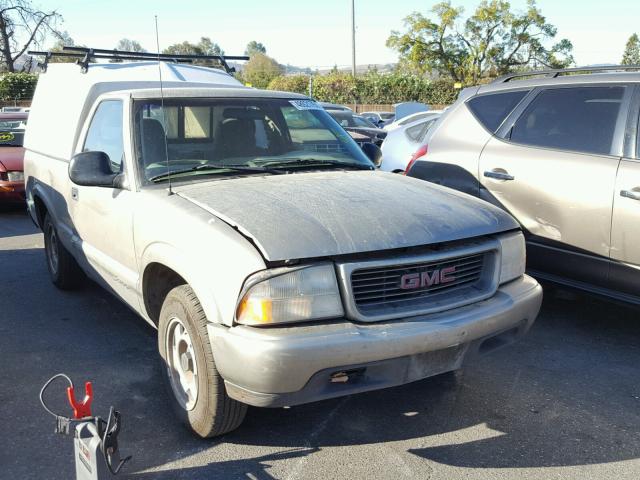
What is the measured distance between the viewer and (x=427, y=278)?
3.14m

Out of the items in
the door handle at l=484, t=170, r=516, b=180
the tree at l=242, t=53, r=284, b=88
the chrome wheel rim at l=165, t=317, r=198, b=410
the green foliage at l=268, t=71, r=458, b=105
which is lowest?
the chrome wheel rim at l=165, t=317, r=198, b=410

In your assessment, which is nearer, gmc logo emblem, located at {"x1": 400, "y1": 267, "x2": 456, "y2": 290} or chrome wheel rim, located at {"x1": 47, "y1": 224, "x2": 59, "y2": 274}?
gmc logo emblem, located at {"x1": 400, "y1": 267, "x2": 456, "y2": 290}

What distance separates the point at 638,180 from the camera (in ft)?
13.9

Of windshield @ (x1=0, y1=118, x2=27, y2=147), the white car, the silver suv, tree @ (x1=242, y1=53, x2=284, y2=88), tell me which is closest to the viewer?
the silver suv

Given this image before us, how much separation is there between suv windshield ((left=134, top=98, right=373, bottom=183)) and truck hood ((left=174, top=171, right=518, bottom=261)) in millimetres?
286

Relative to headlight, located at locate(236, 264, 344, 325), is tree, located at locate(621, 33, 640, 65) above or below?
above

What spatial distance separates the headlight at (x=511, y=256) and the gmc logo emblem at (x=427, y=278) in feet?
1.26

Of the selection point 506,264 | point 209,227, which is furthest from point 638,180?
point 209,227

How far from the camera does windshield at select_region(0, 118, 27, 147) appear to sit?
1055 cm

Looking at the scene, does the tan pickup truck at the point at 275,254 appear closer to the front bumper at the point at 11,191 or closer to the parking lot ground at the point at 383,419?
the parking lot ground at the point at 383,419

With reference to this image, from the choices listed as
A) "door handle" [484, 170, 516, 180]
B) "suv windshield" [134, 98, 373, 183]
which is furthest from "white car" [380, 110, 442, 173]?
"suv windshield" [134, 98, 373, 183]

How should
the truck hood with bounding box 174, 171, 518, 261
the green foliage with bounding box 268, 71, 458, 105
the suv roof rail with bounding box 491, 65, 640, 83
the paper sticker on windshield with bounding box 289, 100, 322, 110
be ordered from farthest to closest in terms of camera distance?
the green foliage with bounding box 268, 71, 458, 105, the suv roof rail with bounding box 491, 65, 640, 83, the paper sticker on windshield with bounding box 289, 100, 322, 110, the truck hood with bounding box 174, 171, 518, 261

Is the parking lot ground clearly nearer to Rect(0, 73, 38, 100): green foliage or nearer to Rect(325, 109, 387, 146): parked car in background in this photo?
Rect(325, 109, 387, 146): parked car in background

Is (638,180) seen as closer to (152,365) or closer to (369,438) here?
(369,438)
